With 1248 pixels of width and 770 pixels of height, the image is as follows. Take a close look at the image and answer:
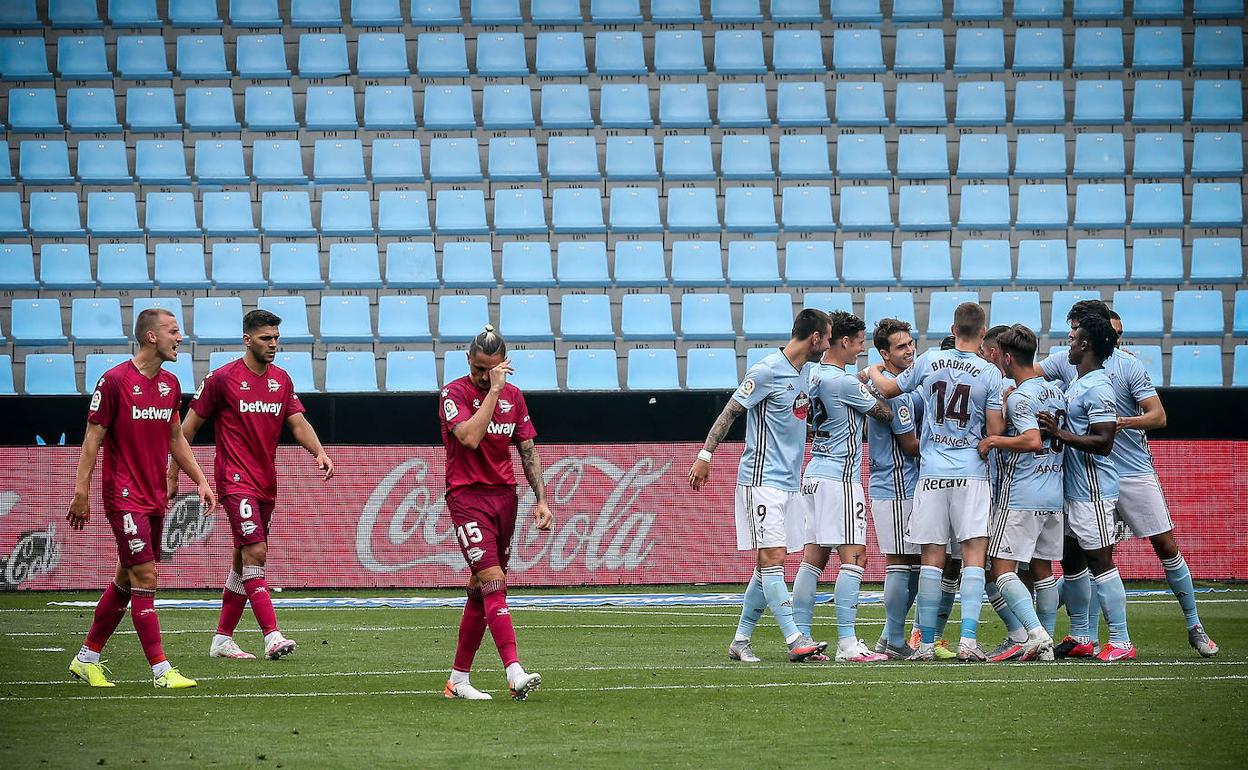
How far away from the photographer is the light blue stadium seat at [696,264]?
71.7 feet

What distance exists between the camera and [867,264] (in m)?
22.1

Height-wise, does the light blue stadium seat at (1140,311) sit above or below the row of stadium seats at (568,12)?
below

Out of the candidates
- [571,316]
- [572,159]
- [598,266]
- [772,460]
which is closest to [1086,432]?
[772,460]

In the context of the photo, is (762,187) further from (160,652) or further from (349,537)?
(160,652)

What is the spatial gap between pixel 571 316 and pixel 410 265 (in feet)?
9.07

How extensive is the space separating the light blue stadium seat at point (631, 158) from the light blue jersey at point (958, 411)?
44.1ft

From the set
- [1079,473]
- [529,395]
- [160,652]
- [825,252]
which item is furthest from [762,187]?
[160,652]

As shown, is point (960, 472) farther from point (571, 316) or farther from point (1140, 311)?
point (1140, 311)

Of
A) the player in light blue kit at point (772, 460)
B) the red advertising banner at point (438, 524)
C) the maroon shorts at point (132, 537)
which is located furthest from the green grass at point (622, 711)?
the red advertising banner at point (438, 524)

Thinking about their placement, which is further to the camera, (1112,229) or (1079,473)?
(1112,229)

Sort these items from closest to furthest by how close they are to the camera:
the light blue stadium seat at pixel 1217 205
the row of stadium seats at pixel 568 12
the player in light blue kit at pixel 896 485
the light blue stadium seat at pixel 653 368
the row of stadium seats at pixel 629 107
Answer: the player in light blue kit at pixel 896 485, the light blue stadium seat at pixel 653 368, the light blue stadium seat at pixel 1217 205, the row of stadium seats at pixel 629 107, the row of stadium seats at pixel 568 12

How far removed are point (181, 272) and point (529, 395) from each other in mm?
7465

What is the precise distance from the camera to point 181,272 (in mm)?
21844

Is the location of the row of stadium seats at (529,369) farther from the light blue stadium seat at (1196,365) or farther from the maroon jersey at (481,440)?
the maroon jersey at (481,440)
